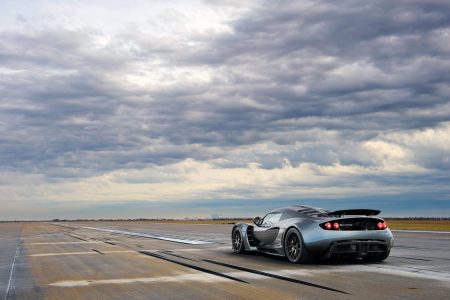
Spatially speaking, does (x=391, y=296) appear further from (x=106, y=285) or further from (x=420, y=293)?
(x=106, y=285)

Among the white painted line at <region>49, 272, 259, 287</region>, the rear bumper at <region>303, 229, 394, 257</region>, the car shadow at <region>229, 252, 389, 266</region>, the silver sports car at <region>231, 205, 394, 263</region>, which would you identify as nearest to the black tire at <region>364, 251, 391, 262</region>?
the silver sports car at <region>231, 205, 394, 263</region>

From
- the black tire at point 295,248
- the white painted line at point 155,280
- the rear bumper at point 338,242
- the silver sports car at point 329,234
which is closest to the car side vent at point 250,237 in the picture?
the silver sports car at point 329,234

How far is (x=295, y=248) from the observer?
12430 millimetres

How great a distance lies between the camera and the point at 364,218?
39.9 ft

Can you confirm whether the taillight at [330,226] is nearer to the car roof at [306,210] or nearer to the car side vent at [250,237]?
the car roof at [306,210]

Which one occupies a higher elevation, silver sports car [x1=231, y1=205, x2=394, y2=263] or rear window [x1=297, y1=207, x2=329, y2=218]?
rear window [x1=297, y1=207, x2=329, y2=218]

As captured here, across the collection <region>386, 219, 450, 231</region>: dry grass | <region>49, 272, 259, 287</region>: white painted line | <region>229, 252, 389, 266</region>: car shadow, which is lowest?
<region>49, 272, 259, 287</region>: white painted line

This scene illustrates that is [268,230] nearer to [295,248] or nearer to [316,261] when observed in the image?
[295,248]

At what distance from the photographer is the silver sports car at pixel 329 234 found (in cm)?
1180

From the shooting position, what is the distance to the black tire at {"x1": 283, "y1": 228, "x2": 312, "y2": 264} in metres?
12.0

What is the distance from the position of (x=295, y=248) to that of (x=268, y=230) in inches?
53.8

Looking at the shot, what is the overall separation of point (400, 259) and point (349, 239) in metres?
2.13

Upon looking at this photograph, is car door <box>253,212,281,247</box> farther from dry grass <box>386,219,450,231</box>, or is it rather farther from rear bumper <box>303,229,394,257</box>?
dry grass <box>386,219,450,231</box>

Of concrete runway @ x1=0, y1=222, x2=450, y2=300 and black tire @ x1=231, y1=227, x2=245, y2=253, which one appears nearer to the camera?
concrete runway @ x1=0, y1=222, x2=450, y2=300
